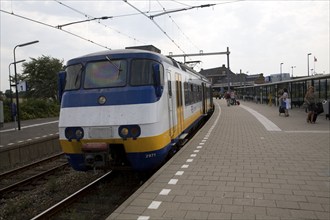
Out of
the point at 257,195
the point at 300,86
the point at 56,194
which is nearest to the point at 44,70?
the point at 300,86

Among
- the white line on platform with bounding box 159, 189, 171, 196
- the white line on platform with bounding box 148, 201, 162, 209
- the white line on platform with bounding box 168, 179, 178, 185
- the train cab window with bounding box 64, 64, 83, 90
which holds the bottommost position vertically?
the white line on platform with bounding box 148, 201, 162, 209

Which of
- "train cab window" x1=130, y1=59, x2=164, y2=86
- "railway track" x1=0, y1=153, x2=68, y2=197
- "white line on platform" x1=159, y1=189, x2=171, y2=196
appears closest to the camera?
"white line on platform" x1=159, y1=189, x2=171, y2=196

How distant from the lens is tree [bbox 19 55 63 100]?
4462 centimetres

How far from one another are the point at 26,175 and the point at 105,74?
5156 mm

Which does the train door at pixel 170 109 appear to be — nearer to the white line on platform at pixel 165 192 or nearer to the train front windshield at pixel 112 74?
the train front windshield at pixel 112 74

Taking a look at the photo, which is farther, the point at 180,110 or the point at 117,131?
the point at 180,110

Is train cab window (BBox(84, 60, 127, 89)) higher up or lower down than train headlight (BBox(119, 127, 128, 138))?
higher up

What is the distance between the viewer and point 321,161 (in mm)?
8070

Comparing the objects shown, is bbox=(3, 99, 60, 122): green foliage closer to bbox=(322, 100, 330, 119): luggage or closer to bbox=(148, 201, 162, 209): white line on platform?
bbox=(322, 100, 330, 119): luggage

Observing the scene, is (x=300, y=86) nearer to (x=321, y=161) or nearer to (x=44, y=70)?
(x=321, y=161)

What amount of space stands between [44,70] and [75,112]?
136ft

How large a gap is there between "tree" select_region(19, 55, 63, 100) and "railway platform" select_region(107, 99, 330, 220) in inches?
1493

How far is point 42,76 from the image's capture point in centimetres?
4562

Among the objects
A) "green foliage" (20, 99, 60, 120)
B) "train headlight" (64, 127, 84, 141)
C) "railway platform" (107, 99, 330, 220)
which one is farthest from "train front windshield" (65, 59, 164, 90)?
"green foliage" (20, 99, 60, 120)
